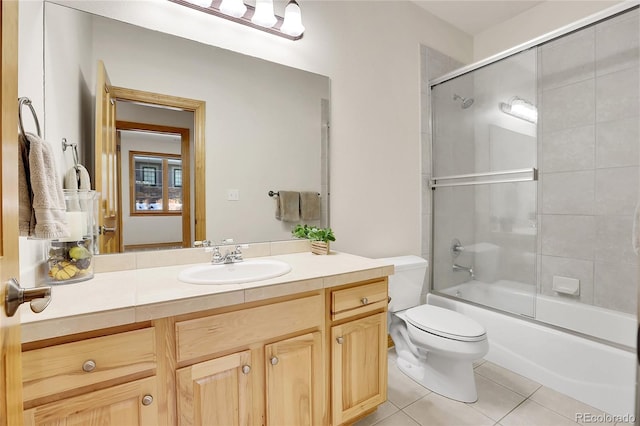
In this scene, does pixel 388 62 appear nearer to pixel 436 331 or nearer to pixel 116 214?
pixel 436 331

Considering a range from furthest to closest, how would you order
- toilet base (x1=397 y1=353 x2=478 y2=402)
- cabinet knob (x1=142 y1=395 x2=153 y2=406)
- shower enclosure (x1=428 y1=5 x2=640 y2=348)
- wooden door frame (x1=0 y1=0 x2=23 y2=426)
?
shower enclosure (x1=428 y1=5 x2=640 y2=348) < toilet base (x1=397 y1=353 x2=478 y2=402) < cabinet knob (x1=142 y1=395 x2=153 y2=406) < wooden door frame (x1=0 y1=0 x2=23 y2=426)

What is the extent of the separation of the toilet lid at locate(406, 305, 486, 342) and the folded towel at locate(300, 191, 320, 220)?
85cm

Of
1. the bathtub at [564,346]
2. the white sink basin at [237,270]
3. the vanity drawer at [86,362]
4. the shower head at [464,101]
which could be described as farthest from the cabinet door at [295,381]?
the shower head at [464,101]

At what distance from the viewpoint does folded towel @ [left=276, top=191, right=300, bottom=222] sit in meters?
1.74

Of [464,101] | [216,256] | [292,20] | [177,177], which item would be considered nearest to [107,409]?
[216,256]

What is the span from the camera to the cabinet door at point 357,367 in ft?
4.16

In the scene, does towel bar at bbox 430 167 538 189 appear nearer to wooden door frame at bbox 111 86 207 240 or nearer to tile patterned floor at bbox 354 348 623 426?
tile patterned floor at bbox 354 348 623 426

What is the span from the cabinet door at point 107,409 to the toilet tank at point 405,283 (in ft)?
4.68

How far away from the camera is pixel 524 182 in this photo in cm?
215

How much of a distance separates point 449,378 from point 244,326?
52.0 inches

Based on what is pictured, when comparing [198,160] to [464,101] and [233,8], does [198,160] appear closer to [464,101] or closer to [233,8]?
[233,8]

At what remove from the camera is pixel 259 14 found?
156cm

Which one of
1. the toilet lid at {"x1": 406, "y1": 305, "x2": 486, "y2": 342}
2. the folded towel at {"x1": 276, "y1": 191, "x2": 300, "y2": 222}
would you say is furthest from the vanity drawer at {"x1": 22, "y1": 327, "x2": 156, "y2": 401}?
the toilet lid at {"x1": 406, "y1": 305, "x2": 486, "y2": 342}

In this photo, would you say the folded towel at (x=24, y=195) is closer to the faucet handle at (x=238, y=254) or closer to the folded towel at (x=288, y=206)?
the faucet handle at (x=238, y=254)
